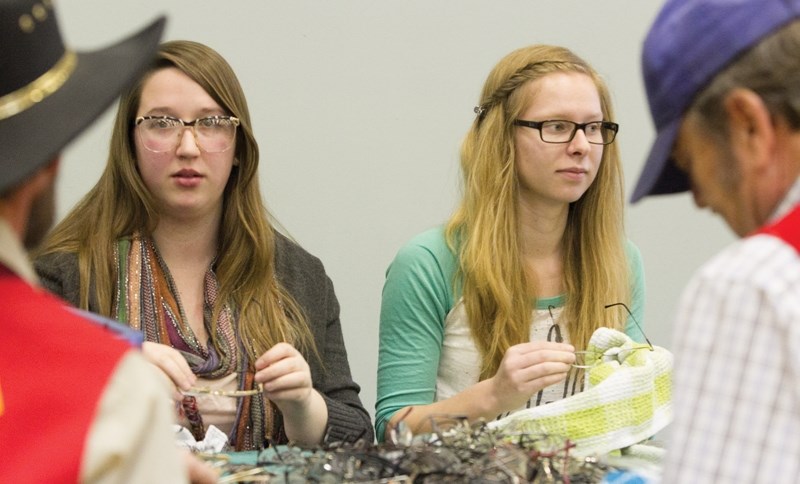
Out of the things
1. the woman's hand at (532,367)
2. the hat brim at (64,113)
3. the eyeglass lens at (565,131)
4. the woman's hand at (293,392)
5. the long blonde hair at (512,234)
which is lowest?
the woman's hand at (293,392)

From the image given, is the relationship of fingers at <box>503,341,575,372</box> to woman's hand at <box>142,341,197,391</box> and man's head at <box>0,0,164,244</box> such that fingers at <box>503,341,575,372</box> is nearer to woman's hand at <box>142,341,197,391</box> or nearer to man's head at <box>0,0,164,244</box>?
woman's hand at <box>142,341,197,391</box>

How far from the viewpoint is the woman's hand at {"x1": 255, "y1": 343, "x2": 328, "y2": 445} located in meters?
1.89

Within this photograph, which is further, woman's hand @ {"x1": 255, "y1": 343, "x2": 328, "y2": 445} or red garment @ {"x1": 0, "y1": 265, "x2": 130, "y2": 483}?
woman's hand @ {"x1": 255, "y1": 343, "x2": 328, "y2": 445}

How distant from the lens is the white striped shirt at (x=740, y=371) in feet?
3.12

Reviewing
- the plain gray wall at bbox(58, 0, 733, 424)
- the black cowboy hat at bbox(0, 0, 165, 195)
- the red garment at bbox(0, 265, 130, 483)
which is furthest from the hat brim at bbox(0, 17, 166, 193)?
the plain gray wall at bbox(58, 0, 733, 424)

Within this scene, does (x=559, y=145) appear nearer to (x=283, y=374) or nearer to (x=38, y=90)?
(x=283, y=374)

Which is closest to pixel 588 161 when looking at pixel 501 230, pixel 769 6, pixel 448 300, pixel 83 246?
pixel 501 230

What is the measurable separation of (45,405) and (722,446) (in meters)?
0.60

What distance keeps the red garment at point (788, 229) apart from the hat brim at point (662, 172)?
173mm

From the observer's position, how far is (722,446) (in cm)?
98

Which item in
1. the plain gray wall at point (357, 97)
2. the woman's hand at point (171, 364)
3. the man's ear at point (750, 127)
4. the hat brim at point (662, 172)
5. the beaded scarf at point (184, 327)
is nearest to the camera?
the man's ear at point (750, 127)

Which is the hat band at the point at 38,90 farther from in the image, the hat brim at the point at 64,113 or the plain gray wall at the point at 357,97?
the plain gray wall at the point at 357,97

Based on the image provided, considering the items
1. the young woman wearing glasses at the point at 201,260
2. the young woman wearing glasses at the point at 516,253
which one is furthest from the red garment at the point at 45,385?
the young woman wearing glasses at the point at 516,253

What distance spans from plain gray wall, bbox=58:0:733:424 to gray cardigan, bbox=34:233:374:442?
0.83m
